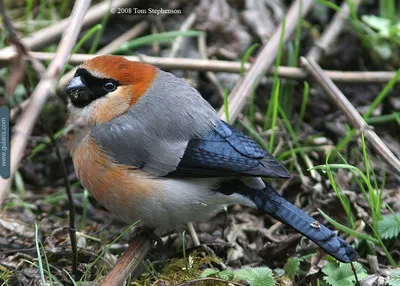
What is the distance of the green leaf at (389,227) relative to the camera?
3779 millimetres

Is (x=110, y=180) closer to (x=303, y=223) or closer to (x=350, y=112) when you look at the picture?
(x=303, y=223)

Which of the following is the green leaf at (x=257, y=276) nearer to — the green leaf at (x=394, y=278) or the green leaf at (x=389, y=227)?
the green leaf at (x=394, y=278)

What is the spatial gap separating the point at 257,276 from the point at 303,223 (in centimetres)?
46

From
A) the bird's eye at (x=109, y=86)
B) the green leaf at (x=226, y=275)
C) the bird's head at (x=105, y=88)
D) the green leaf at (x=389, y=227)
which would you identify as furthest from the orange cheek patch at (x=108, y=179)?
the green leaf at (x=389, y=227)

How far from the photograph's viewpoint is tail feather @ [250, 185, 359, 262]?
11.3 ft

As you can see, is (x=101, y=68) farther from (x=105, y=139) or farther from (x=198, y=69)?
(x=198, y=69)

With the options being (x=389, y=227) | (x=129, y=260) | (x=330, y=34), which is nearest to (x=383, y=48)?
(x=330, y=34)

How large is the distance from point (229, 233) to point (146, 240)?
2.18 ft

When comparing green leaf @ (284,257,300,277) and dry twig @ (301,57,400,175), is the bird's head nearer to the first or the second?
green leaf @ (284,257,300,277)

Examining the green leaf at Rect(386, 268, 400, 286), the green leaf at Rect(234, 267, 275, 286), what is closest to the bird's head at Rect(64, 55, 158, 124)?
the green leaf at Rect(234, 267, 275, 286)

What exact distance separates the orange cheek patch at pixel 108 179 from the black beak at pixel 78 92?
9.7 inches

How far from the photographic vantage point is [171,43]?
5781mm

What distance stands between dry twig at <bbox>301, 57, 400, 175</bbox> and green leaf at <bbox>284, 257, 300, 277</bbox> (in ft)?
3.04

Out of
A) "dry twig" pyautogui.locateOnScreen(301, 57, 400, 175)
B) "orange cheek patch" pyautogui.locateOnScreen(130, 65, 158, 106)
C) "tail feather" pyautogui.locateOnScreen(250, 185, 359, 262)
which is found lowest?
"tail feather" pyautogui.locateOnScreen(250, 185, 359, 262)
